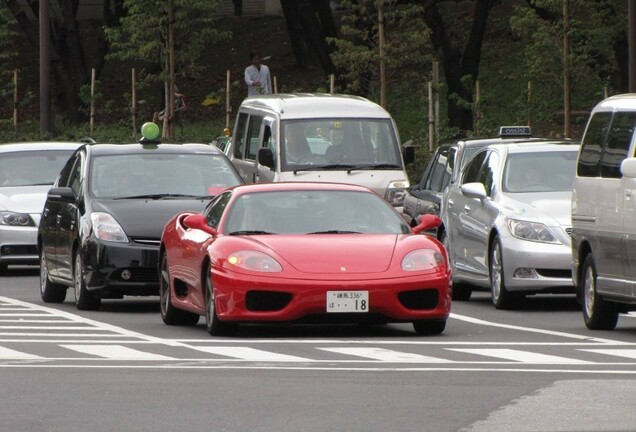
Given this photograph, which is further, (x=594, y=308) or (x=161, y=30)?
(x=161, y=30)

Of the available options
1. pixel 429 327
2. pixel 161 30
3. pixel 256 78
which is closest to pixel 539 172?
pixel 429 327

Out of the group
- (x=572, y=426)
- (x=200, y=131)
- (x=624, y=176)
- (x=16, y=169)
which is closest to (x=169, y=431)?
(x=572, y=426)

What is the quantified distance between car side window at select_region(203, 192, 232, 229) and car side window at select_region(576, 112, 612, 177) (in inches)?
121

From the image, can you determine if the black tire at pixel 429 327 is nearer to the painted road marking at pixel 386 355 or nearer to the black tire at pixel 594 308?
the black tire at pixel 594 308

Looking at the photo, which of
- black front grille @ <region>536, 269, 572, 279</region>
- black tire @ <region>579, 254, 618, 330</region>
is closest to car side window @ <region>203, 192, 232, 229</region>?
black tire @ <region>579, 254, 618, 330</region>

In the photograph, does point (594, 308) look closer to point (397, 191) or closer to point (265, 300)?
point (265, 300)

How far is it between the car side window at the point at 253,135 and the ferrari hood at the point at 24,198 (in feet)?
9.81

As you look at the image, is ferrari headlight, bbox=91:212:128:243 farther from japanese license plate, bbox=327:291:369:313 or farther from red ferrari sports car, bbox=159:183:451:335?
japanese license plate, bbox=327:291:369:313

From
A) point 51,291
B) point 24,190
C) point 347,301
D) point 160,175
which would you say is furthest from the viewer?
point 24,190

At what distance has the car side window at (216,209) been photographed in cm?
1640

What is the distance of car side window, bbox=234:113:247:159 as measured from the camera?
92.0 ft

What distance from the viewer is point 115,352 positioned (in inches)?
547

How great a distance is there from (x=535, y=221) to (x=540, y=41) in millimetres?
16331

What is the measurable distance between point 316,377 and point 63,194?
8.11 meters
